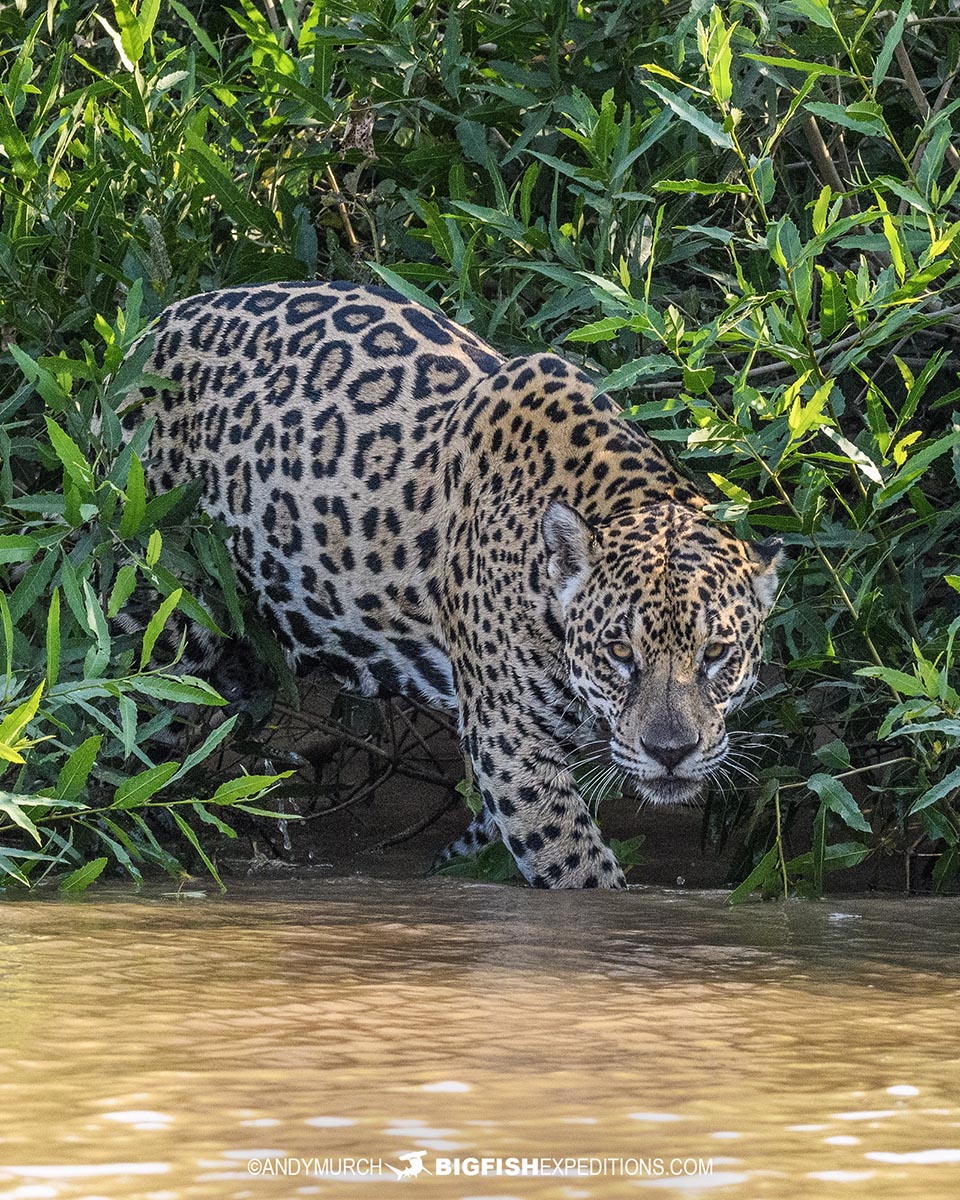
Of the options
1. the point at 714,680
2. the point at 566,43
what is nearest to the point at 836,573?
the point at 714,680

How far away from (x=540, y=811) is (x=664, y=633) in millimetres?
681

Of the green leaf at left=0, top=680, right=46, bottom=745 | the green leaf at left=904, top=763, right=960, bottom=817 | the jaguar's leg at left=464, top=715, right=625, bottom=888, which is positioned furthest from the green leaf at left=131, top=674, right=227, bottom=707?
the green leaf at left=904, top=763, right=960, bottom=817

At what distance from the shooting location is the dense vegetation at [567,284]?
14.5ft

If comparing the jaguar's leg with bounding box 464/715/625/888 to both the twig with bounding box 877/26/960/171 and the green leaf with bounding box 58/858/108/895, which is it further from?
the twig with bounding box 877/26/960/171

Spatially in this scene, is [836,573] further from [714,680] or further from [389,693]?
[389,693]

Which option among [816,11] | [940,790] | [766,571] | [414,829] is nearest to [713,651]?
[766,571]

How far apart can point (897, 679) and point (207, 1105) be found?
2103 mm

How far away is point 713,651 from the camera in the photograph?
16.1 feet

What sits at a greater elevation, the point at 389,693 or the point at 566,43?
the point at 566,43

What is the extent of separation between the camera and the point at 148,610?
236 inches

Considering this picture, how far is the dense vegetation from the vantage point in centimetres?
441

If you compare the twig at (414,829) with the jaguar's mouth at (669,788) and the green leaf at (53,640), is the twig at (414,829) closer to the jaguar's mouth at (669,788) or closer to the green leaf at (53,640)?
the jaguar's mouth at (669,788)

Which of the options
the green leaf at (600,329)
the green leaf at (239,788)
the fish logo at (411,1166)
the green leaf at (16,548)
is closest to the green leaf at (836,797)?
the green leaf at (600,329)

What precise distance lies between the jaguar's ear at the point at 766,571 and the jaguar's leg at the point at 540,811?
730 millimetres
